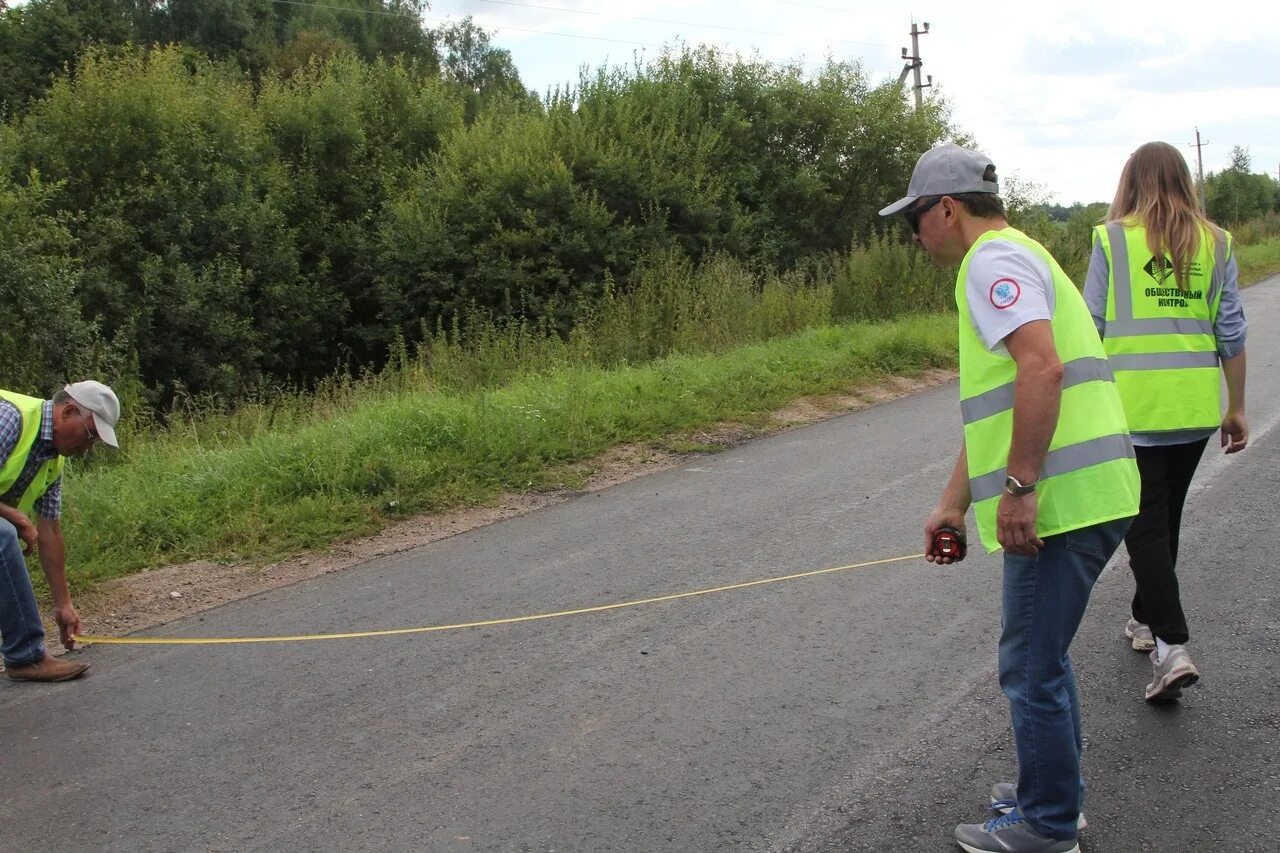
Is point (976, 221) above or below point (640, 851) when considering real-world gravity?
above

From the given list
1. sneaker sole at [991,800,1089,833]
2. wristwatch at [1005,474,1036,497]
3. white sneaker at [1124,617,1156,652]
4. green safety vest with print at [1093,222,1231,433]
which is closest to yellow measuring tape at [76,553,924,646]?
white sneaker at [1124,617,1156,652]

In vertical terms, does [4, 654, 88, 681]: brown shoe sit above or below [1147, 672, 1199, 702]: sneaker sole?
above

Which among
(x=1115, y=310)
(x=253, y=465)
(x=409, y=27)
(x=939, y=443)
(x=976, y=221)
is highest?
(x=409, y=27)

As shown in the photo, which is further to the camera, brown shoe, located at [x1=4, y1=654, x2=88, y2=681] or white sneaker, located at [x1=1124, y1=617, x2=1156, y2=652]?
brown shoe, located at [x1=4, y1=654, x2=88, y2=681]

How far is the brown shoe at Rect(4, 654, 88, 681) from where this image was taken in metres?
4.83

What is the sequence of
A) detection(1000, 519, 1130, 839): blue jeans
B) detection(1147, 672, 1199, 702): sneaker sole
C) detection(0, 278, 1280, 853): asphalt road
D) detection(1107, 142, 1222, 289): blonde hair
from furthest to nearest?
detection(1107, 142, 1222, 289): blonde hair → detection(1147, 672, 1199, 702): sneaker sole → detection(0, 278, 1280, 853): asphalt road → detection(1000, 519, 1130, 839): blue jeans

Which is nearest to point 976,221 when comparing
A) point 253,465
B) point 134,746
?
point 134,746

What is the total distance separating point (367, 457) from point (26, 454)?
124 inches

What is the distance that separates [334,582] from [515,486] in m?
2.19

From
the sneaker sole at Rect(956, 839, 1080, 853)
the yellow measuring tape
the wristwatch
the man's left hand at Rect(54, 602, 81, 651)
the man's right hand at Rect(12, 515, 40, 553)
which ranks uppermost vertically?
the wristwatch

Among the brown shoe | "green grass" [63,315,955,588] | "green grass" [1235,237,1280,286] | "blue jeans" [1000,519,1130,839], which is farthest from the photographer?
"green grass" [1235,237,1280,286]

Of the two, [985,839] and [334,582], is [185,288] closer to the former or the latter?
[334,582]

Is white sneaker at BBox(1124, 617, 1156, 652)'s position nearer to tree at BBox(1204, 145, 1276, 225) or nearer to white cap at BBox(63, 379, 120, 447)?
white cap at BBox(63, 379, 120, 447)

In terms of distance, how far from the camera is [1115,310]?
4352 mm
